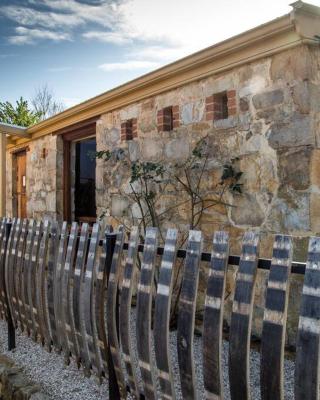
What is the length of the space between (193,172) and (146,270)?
1.88m

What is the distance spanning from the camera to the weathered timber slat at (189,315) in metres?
1.88

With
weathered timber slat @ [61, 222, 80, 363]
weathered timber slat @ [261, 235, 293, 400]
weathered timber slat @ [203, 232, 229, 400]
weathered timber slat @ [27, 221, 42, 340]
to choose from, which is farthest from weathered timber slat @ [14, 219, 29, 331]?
weathered timber slat @ [261, 235, 293, 400]

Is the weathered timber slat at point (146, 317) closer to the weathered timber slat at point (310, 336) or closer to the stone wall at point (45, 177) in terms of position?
the weathered timber slat at point (310, 336)

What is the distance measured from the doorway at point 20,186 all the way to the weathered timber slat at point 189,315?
6.49 metres

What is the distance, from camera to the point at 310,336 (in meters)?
1.47

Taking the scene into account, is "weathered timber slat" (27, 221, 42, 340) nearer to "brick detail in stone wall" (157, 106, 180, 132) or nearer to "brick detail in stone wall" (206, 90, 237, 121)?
"brick detail in stone wall" (157, 106, 180, 132)

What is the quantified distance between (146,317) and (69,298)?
0.88 m

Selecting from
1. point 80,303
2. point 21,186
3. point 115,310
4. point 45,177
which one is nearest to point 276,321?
point 115,310

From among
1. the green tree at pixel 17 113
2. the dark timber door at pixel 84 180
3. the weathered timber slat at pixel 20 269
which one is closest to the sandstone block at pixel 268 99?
the weathered timber slat at pixel 20 269

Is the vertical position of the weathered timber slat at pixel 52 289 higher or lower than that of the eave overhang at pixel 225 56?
lower

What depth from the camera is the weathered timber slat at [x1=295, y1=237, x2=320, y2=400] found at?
1456 millimetres

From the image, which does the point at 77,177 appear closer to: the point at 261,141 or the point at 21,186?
the point at 21,186

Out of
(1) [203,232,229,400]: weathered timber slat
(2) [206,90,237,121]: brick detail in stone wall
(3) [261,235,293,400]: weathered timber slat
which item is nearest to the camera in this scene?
(3) [261,235,293,400]: weathered timber slat

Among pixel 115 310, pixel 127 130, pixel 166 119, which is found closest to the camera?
pixel 115 310
